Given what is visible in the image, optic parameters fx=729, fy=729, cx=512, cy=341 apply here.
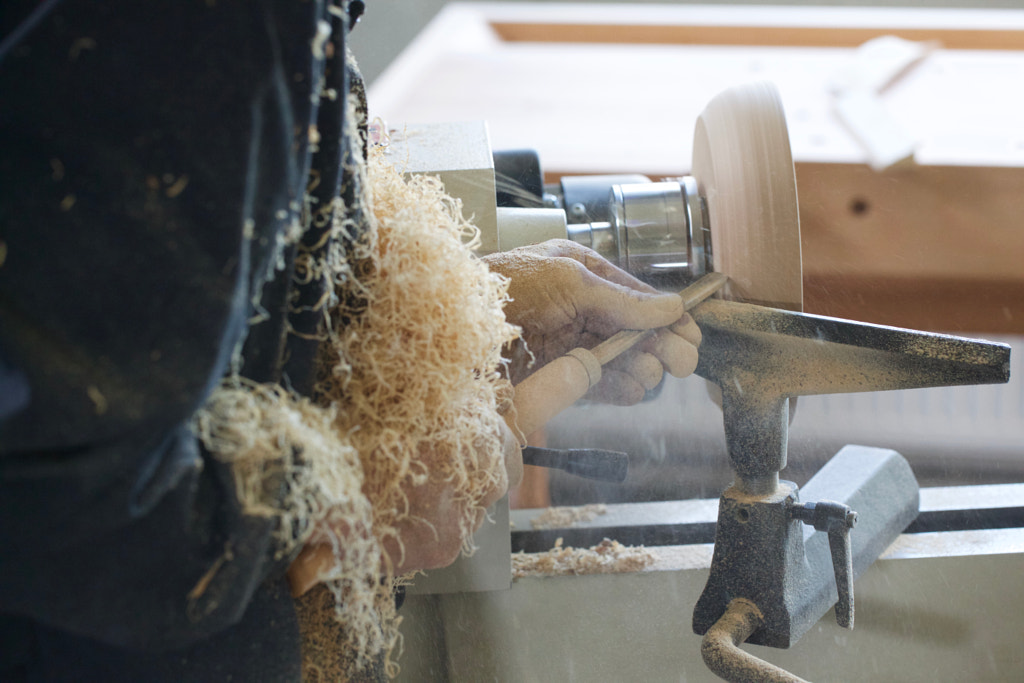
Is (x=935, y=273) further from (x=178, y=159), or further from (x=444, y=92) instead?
(x=178, y=159)

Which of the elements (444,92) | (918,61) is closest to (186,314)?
(444,92)

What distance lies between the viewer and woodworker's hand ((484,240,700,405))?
2.02 feet

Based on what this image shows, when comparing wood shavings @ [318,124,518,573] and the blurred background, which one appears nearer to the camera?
wood shavings @ [318,124,518,573]

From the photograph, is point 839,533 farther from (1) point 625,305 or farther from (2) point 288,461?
(2) point 288,461

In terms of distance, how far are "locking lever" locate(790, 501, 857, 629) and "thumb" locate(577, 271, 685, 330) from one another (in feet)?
0.66

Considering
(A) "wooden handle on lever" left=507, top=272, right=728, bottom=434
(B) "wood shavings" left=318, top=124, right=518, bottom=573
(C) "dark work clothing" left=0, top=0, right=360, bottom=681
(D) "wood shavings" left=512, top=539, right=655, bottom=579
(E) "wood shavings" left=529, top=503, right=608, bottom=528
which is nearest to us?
(C) "dark work clothing" left=0, top=0, right=360, bottom=681

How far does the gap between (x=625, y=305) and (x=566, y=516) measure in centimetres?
33

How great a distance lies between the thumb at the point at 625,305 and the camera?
621 mm

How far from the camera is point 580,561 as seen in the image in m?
0.75

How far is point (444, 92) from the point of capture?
1536mm

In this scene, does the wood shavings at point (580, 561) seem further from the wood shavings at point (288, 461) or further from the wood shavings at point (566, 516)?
the wood shavings at point (288, 461)

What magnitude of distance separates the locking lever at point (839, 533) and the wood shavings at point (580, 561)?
18 cm

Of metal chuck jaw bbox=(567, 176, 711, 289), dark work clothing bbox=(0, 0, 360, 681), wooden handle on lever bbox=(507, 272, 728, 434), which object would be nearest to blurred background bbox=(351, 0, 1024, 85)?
metal chuck jaw bbox=(567, 176, 711, 289)

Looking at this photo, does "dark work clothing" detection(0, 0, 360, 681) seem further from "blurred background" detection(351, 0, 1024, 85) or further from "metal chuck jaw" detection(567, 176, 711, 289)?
"blurred background" detection(351, 0, 1024, 85)
